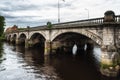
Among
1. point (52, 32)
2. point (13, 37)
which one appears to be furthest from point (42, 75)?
point (13, 37)

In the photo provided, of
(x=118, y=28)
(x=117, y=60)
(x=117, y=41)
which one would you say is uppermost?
(x=118, y=28)

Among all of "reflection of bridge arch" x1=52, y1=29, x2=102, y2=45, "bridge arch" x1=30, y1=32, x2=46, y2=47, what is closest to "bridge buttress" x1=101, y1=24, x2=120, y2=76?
"reflection of bridge arch" x1=52, y1=29, x2=102, y2=45

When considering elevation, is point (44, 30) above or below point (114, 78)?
above

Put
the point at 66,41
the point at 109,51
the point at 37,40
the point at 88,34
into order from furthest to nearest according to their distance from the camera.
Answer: the point at 37,40 < the point at 66,41 < the point at 88,34 < the point at 109,51

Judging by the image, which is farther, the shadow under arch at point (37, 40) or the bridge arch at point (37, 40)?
the shadow under arch at point (37, 40)

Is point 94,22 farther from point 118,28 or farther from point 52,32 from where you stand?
point 52,32

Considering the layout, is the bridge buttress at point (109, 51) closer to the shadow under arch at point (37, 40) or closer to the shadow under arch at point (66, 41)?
the shadow under arch at point (66, 41)

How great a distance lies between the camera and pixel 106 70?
21984 mm

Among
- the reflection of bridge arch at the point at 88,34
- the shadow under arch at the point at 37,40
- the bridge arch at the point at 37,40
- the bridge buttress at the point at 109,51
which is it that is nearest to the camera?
the bridge buttress at the point at 109,51

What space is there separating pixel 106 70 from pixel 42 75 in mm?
7874

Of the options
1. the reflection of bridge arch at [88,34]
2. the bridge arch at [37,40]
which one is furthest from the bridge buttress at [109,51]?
the bridge arch at [37,40]

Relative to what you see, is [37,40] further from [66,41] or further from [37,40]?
[66,41]

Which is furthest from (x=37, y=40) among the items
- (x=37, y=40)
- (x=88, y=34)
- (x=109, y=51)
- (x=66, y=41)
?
(x=109, y=51)

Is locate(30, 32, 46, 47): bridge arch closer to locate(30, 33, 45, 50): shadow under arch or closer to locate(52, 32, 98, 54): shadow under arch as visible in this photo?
locate(30, 33, 45, 50): shadow under arch
